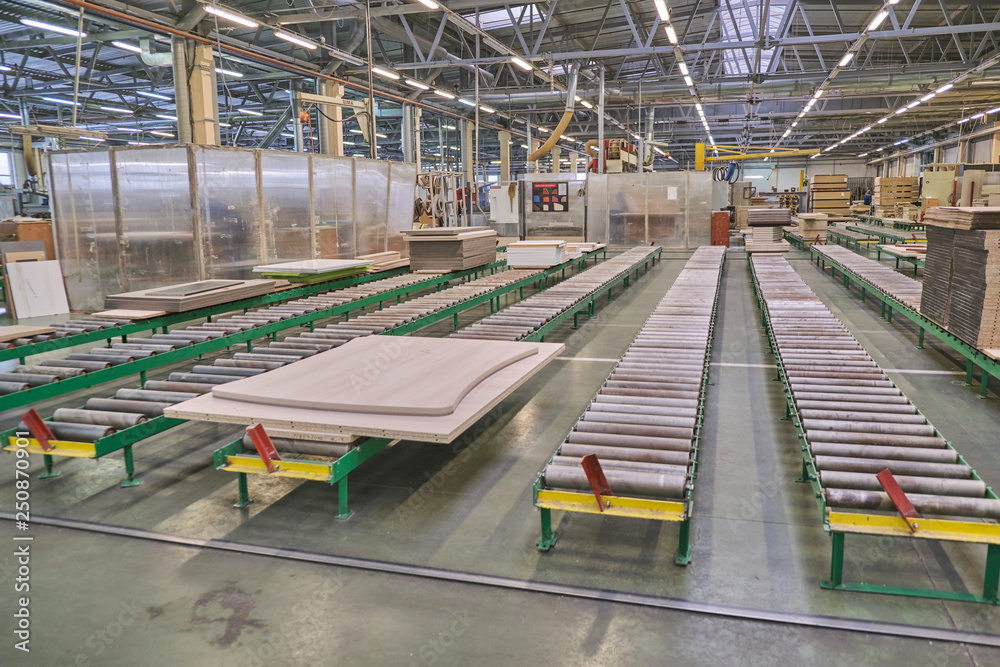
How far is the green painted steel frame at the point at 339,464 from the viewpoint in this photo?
11.9 feet

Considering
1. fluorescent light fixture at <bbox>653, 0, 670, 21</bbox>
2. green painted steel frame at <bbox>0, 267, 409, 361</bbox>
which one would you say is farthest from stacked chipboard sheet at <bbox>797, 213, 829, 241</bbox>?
green painted steel frame at <bbox>0, 267, 409, 361</bbox>

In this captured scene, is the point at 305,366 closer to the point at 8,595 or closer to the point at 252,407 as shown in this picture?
the point at 252,407

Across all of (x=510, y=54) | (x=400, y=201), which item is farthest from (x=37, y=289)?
(x=510, y=54)

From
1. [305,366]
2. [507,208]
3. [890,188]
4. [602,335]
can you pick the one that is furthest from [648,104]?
[305,366]

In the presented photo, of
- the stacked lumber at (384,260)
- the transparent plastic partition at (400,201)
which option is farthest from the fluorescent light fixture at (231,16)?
the stacked lumber at (384,260)

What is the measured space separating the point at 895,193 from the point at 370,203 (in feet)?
64.6

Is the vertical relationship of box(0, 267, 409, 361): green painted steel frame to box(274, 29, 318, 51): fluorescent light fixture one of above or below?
below

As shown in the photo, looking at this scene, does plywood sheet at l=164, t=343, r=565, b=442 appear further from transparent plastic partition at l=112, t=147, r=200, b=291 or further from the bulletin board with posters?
the bulletin board with posters

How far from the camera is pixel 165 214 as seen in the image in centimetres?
984

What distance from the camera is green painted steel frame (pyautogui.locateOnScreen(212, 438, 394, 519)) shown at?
364 cm

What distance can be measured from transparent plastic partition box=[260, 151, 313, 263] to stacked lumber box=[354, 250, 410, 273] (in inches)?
Answer: 42.9

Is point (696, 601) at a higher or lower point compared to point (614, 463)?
lower

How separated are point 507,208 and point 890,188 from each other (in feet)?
45.6

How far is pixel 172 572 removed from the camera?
10.8 ft
